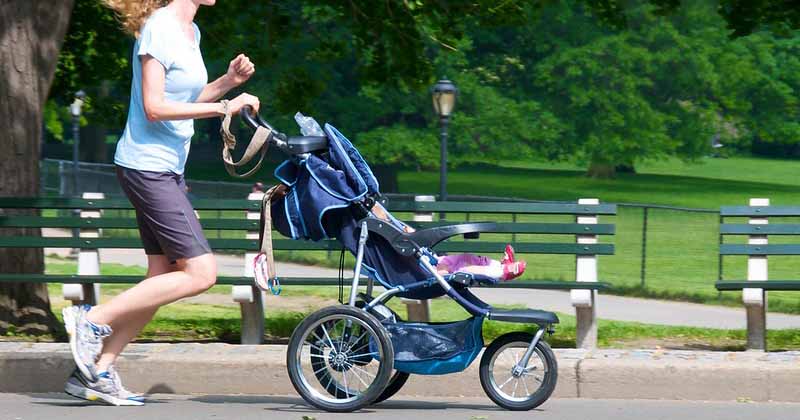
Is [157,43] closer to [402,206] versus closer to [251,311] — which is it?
[251,311]

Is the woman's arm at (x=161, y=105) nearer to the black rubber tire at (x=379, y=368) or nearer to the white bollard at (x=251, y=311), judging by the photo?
the black rubber tire at (x=379, y=368)

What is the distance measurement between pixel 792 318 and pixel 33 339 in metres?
9.09

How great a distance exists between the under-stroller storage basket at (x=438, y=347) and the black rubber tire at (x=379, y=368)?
131 mm

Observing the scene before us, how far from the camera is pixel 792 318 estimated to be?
14.8 metres

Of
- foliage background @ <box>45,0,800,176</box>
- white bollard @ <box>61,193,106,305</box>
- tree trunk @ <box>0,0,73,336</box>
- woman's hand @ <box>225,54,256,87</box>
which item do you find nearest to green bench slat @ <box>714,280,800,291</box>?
woman's hand @ <box>225,54,256,87</box>

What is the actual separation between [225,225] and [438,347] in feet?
8.17

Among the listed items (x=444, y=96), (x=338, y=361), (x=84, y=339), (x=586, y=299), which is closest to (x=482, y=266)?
(x=338, y=361)

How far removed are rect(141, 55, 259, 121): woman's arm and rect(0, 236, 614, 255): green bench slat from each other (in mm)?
1901

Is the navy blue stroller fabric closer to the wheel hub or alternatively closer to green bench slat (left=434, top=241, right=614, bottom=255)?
the wheel hub

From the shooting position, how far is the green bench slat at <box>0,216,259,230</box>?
8.37 meters

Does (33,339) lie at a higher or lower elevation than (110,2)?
lower

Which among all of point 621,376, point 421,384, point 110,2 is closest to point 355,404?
point 421,384

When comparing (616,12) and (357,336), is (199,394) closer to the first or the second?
(357,336)

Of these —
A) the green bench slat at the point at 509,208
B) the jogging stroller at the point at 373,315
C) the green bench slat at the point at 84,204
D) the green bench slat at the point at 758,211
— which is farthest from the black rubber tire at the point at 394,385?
the green bench slat at the point at 758,211
